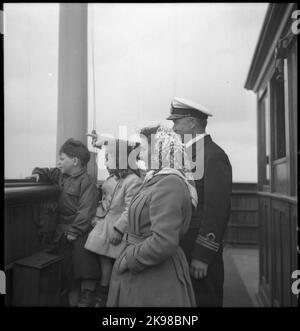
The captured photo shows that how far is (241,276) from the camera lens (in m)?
4.05

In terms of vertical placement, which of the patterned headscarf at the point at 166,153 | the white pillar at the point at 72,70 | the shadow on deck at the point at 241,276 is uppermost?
the white pillar at the point at 72,70

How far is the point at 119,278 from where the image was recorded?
1.46m

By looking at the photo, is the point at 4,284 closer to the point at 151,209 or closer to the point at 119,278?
the point at 119,278

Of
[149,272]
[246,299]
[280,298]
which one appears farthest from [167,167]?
[246,299]

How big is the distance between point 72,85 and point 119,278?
1.47 meters

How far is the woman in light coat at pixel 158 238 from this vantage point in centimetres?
130

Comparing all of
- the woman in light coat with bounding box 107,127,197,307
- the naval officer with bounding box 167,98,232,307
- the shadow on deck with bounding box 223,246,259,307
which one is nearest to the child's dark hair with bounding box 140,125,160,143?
the woman in light coat with bounding box 107,127,197,307

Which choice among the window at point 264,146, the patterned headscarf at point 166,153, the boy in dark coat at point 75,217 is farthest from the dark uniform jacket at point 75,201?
the window at point 264,146

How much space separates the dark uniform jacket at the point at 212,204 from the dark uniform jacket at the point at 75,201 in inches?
25.0

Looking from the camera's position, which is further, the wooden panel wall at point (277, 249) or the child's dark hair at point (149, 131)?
the wooden panel wall at point (277, 249)

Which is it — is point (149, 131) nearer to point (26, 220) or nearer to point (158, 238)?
point (158, 238)

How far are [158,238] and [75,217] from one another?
2.85ft

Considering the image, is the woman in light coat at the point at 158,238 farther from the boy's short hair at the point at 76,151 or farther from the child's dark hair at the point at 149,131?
the boy's short hair at the point at 76,151
